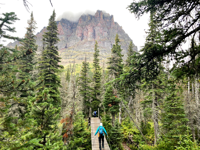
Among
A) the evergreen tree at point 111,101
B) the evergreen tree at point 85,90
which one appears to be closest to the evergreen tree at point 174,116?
the evergreen tree at point 111,101

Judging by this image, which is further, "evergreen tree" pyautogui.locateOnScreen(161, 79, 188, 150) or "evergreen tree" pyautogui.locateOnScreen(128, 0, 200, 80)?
"evergreen tree" pyautogui.locateOnScreen(161, 79, 188, 150)

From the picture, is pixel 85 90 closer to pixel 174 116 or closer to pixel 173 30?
pixel 174 116

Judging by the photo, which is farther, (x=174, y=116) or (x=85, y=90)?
(x=85, y=90)

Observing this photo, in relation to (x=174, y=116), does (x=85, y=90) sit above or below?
above

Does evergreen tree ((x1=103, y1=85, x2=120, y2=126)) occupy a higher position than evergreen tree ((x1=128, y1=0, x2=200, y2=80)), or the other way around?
evergreen tree ((x1=128, y1=0, x2=200, y2=80))

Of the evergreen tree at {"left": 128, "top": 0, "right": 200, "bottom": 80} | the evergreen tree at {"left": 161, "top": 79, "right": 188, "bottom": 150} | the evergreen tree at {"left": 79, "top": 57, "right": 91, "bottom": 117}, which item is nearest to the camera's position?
the evergreen tree at {"left": 128, "top": 0, "right": 200, "bottom": 80}

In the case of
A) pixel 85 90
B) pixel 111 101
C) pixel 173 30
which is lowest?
pixel 111 101

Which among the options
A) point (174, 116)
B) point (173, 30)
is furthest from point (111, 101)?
point (173, 30)

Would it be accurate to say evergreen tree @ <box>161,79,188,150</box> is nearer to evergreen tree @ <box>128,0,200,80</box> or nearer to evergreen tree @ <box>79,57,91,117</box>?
evergreen tree @ <box>128,0,200,80</box>

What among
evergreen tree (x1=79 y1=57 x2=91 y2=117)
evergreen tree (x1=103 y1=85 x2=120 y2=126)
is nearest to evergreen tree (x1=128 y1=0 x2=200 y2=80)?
evergreen tree (x1=103 y1=85 x2=120 y2=126)

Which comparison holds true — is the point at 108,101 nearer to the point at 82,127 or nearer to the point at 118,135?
the point at 118,135

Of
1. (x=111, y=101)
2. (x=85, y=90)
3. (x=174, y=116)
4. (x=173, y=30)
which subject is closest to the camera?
(x=173, y=30)

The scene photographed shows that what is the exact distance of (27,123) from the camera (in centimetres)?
343

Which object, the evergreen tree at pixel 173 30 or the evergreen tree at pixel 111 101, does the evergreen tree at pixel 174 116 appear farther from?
the evergreen tree at pixel 173 30
